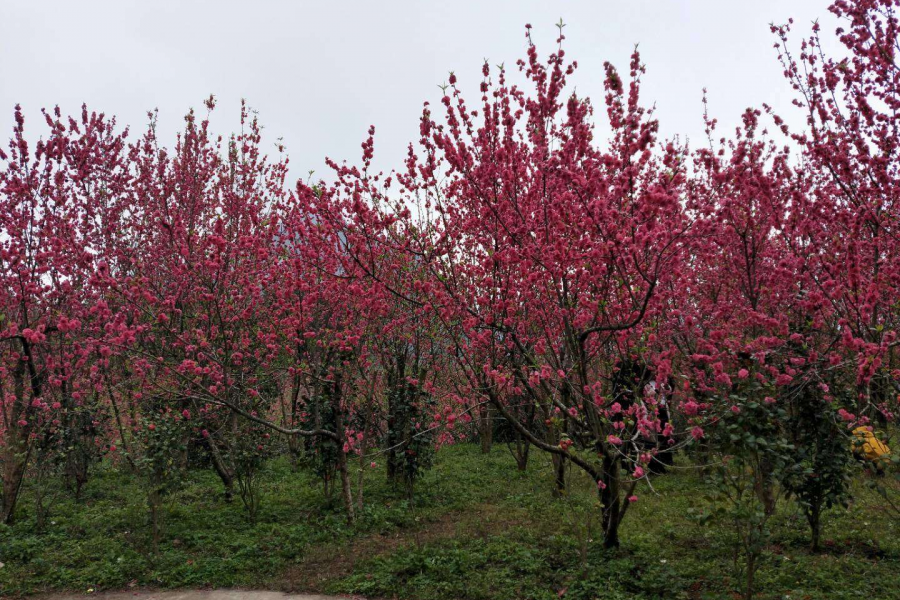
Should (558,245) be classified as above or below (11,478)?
above

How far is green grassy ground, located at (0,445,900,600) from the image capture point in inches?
222

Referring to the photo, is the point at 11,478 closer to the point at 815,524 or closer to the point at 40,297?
the point at 40,297

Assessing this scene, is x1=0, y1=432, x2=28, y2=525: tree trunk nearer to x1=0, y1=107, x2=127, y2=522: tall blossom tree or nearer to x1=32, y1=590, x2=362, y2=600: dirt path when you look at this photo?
x1=0, y1=107, x2=127, y2=522: tall blossom tree

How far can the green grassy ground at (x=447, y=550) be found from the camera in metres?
5.63

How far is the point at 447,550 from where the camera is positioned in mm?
6977

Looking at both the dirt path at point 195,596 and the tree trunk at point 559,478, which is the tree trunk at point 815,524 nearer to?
the tree trunk at point 559,478

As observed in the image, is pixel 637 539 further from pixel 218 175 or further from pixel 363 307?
pixel 218 175

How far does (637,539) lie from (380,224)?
18.1ft

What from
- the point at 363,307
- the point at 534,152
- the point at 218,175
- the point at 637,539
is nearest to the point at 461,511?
the point at 637,539

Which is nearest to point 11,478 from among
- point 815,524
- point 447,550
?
point 447,550

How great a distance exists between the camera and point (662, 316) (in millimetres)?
6984

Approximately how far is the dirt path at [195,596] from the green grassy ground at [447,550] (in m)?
0.19

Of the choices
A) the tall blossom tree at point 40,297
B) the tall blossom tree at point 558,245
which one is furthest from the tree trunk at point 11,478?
the tall blossom tree at point 558,245

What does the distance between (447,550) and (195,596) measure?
3173 millimetres
